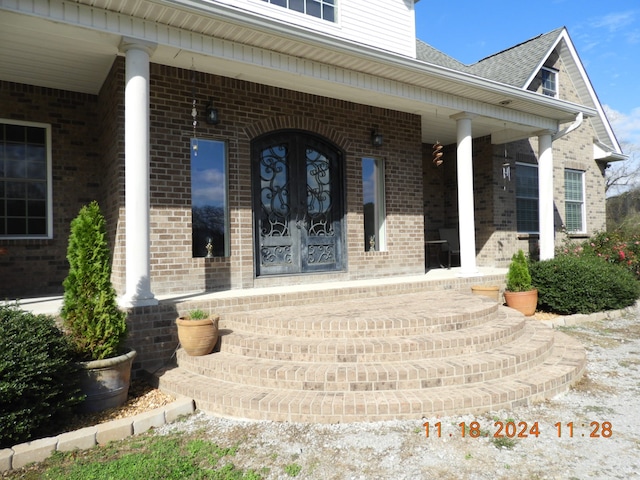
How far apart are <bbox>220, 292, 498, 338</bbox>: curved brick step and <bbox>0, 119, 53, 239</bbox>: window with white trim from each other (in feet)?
11.9

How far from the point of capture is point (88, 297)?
156 inches

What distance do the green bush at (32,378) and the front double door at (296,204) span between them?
3451 millimetres

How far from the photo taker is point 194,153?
628 cm

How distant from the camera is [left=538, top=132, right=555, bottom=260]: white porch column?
30.5 feet

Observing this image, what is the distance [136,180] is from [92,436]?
2.62m

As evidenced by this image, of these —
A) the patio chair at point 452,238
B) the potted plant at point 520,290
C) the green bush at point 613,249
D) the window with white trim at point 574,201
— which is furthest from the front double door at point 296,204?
the window with white trim at point 574,201

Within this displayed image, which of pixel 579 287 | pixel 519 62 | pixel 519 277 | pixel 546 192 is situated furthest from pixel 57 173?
pixel 519 62

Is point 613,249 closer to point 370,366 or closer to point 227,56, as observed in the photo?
point 370,366

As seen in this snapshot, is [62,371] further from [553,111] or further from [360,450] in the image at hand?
[553,111]

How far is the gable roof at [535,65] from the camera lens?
1070 cm

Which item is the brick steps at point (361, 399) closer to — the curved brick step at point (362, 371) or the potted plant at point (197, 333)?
the curved brick step at point (362, 371)

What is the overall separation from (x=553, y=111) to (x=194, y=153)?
7.20 meters

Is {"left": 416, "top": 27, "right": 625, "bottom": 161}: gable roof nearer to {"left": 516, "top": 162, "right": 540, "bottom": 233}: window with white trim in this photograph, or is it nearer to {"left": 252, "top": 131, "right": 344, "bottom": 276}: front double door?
{"left": 516, "top": 162, "right": 540, "bottom": 233}: window with white trim

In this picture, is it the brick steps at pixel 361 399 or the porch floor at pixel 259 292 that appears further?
the porch floor at pixel 259 292
